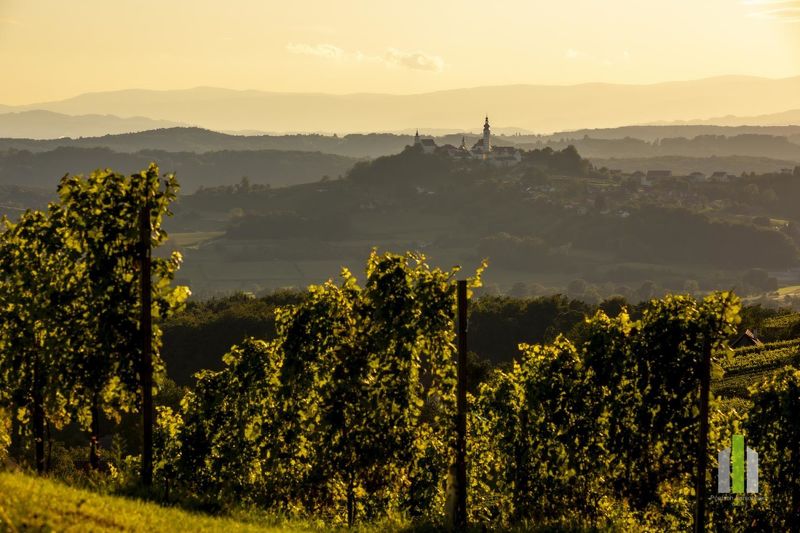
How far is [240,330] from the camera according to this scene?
12594cm

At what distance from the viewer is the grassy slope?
15.2m

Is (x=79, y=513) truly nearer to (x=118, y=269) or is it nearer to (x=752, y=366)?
(x=118, y=269)

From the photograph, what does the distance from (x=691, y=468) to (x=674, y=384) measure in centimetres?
263

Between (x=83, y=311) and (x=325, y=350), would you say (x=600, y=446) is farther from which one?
(x=83, y=311)

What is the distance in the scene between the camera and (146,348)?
2170cm

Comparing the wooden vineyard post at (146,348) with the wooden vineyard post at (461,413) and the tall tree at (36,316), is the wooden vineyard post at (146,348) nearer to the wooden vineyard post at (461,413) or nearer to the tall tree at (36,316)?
Answer: the tall tree at (36,316)

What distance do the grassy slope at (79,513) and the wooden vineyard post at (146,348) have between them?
2.34 meters

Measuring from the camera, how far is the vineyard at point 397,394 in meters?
23.3

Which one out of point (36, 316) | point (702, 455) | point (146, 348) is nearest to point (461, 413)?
point (702, 455)

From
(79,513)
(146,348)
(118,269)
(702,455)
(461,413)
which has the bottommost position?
(702,455)

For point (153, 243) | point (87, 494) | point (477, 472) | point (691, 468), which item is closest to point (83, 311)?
point (153, 243)

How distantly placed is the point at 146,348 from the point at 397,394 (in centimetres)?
850

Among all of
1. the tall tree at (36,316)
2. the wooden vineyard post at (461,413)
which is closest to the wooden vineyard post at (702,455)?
the wooden vineyard post at (461,413)

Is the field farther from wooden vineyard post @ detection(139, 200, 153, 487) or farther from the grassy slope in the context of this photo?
the grassy slope
